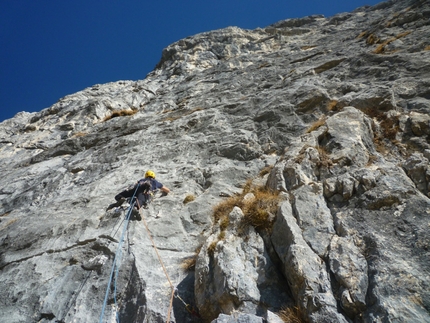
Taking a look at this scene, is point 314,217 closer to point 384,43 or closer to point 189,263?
point 189,263

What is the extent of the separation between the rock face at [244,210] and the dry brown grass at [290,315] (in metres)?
0.03

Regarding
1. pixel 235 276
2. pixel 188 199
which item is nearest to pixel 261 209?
pixel 235 276

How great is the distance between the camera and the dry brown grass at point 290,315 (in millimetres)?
4219

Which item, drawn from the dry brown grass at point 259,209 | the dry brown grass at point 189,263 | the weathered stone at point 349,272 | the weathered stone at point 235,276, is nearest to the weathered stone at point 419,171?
the weathered stone at point 349,272

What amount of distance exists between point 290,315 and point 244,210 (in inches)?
90.8

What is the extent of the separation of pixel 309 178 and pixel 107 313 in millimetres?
4710

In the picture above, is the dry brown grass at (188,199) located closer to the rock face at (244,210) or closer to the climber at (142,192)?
the rock face at (244,210)

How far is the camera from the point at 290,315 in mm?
4305

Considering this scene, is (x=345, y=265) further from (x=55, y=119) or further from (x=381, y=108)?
(x=55, y=119)

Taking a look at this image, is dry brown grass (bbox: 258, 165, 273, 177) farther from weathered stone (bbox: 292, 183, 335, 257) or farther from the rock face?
weathered stone (bbox: 292, 183, 335, 257)

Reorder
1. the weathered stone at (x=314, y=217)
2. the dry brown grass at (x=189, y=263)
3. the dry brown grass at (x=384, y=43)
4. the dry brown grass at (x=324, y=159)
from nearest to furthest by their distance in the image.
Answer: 1. the weathered stone at (x=314, y=217)
2. the dry brown grass at (x=189, y=263)
3. the dry brown grass at (x=324, y=159)
4. the dry brown grass at (x=384, y=43)

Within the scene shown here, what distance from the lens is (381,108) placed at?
29.7 ft

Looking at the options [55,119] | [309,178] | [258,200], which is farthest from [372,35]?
[55,119]

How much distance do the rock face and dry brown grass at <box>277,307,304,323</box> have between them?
0.11ft
